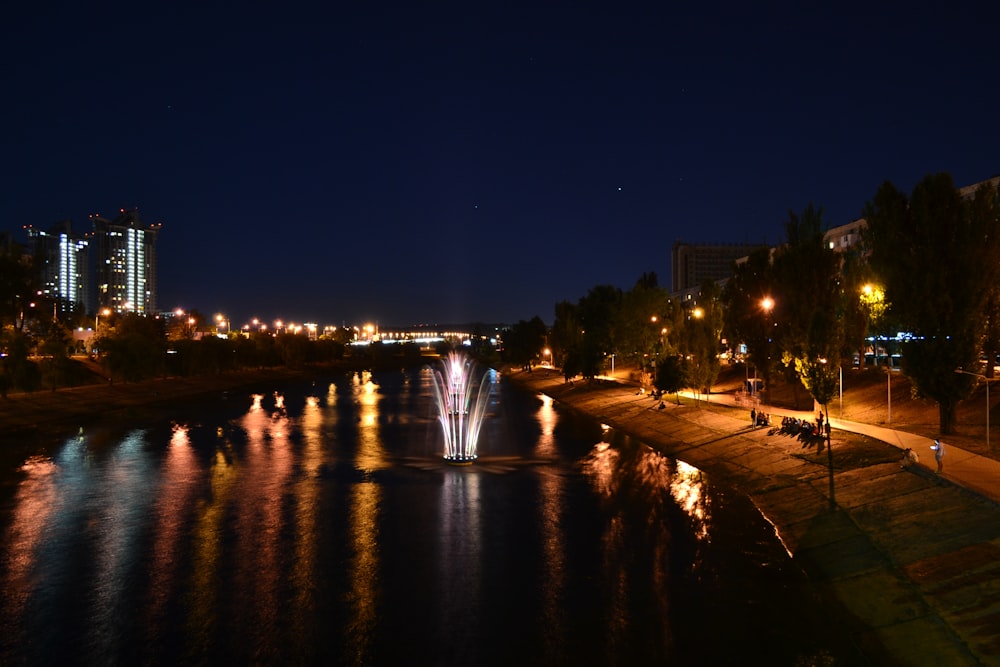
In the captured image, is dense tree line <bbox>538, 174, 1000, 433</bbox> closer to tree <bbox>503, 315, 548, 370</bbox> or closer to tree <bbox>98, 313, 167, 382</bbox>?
tree <bbox>98, 313, 167, 382</bbox>

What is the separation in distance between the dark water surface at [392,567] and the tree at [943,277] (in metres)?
11.0

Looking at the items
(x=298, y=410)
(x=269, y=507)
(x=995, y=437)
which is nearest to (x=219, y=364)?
(x=298, y=410)

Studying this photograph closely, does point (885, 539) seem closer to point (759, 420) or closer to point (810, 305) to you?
point (759, 420)

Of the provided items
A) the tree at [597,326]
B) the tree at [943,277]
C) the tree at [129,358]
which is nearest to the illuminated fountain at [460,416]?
the tree at [597,326]

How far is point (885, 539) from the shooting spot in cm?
2305

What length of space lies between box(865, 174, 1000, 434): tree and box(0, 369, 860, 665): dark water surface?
1103 cm

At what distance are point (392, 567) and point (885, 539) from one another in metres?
15.2

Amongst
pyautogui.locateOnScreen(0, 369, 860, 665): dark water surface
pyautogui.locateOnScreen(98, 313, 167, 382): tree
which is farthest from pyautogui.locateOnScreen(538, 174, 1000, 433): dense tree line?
pyautogui.locateOnScreen(98, 313, 167, 382): tree

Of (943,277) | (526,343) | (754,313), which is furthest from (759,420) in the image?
(526,343)

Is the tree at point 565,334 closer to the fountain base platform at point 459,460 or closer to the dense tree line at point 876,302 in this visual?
the dense tree line at point 876,302

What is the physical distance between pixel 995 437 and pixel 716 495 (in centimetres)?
1256

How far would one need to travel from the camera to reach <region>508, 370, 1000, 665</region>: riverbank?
1695 cm

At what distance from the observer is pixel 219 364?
12838 centimetres

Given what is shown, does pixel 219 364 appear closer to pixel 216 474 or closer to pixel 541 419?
pixel 541 419
